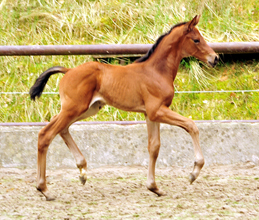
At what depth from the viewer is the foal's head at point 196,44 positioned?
3783 millimetres

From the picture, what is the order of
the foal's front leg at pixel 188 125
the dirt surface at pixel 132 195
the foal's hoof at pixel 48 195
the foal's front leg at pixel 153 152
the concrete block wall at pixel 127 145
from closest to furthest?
the dirt surface at pixel 132 195, the foal's front leg at pixel 188 125, the foal's hoof at pixel 48 195, the foal's front leg at pixel 153 152, the concrete block wall at pixel 127 145

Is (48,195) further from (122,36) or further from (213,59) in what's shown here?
(122,36)

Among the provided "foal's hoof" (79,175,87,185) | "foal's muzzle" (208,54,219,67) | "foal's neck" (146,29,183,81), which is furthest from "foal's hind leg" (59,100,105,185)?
"foal's muzzle" (208,54,219,67)

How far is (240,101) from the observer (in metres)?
5.97

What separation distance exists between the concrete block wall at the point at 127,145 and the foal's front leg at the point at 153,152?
916 millimetres

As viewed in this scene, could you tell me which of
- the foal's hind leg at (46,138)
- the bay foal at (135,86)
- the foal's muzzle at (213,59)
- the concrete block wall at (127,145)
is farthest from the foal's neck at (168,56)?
the concrete block wall at (127,145)

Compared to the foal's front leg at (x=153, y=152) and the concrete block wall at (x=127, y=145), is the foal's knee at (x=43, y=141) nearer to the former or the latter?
the foal's front leg at (x=153, y=152)

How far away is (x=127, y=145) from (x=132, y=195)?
3.65 ft

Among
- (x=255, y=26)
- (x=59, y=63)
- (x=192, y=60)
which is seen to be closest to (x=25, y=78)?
(x=59, y=63)

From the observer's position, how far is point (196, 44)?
150 inches

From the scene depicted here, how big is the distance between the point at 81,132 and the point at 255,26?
4.14 meters

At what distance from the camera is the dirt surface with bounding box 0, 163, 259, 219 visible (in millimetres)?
3189

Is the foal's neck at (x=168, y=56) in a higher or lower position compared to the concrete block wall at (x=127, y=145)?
higher

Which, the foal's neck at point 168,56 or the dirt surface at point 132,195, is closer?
the dirt surface at point 132,195
